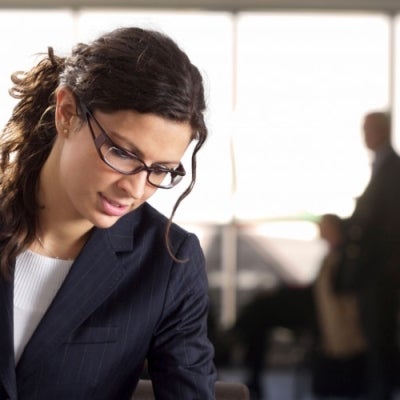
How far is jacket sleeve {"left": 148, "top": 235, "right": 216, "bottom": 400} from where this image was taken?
1.91 meters

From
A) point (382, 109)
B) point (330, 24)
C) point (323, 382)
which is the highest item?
point (330, 24)

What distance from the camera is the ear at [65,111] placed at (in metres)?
1.77

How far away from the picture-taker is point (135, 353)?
1.91 metres

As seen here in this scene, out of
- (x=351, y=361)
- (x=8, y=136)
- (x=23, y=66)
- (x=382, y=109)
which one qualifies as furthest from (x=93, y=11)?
(x=8, y=136)

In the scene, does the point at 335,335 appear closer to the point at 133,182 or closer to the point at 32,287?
the point at 32,287

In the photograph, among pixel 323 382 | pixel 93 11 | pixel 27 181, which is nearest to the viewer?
pixel 27 181

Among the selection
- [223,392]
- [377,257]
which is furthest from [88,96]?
[377,257]

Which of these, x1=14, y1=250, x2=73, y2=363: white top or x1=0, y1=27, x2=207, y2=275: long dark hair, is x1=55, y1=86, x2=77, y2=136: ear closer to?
x1=0, y1=27, x2=207, y2=275: long dark hair

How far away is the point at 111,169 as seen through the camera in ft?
5.51

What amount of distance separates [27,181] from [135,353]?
0.36 m

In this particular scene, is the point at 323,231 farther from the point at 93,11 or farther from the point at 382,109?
the point at 93,11

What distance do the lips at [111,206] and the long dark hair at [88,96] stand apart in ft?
0.46

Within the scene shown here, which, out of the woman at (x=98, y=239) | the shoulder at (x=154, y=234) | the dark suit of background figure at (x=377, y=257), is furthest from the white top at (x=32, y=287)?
the dark suit of background figure at (x=377, y=257)

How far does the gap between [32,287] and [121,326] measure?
0.55ft
